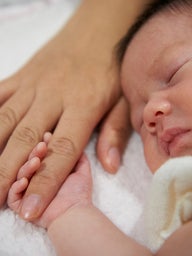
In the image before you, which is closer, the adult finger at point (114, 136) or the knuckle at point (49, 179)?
the knuckle at point (49, 179)

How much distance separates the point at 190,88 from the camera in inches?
29.5

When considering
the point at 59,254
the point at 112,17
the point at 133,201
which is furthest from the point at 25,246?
the point at 112,17

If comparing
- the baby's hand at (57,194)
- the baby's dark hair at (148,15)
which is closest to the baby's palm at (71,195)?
the baby's hand at (57,194)

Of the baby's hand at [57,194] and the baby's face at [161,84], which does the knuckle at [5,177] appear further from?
the baby's face at [161,84]

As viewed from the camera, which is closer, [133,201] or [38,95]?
[133,201]

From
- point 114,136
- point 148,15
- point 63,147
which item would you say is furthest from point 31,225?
point 148,15

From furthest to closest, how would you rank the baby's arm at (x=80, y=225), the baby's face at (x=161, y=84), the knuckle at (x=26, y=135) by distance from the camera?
the knuckle at (x=26, y=135)
the baby's face at (x=161, y=84)
the baby's arm at (x=80, y=225)

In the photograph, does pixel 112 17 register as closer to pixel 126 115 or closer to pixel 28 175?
pixel 126 115

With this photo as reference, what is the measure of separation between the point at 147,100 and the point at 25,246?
37cm

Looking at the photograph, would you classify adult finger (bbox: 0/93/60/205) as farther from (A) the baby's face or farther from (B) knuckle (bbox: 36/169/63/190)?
(A) the baby's face

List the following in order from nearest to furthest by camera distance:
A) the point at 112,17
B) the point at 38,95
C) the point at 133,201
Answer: the point at 133,201
the point at 38,95
the point at 112,17

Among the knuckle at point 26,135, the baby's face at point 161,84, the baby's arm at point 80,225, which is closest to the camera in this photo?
the baby's arm at point 80,225

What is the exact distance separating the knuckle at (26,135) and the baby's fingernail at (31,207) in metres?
0.14

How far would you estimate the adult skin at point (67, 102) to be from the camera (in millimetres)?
808
